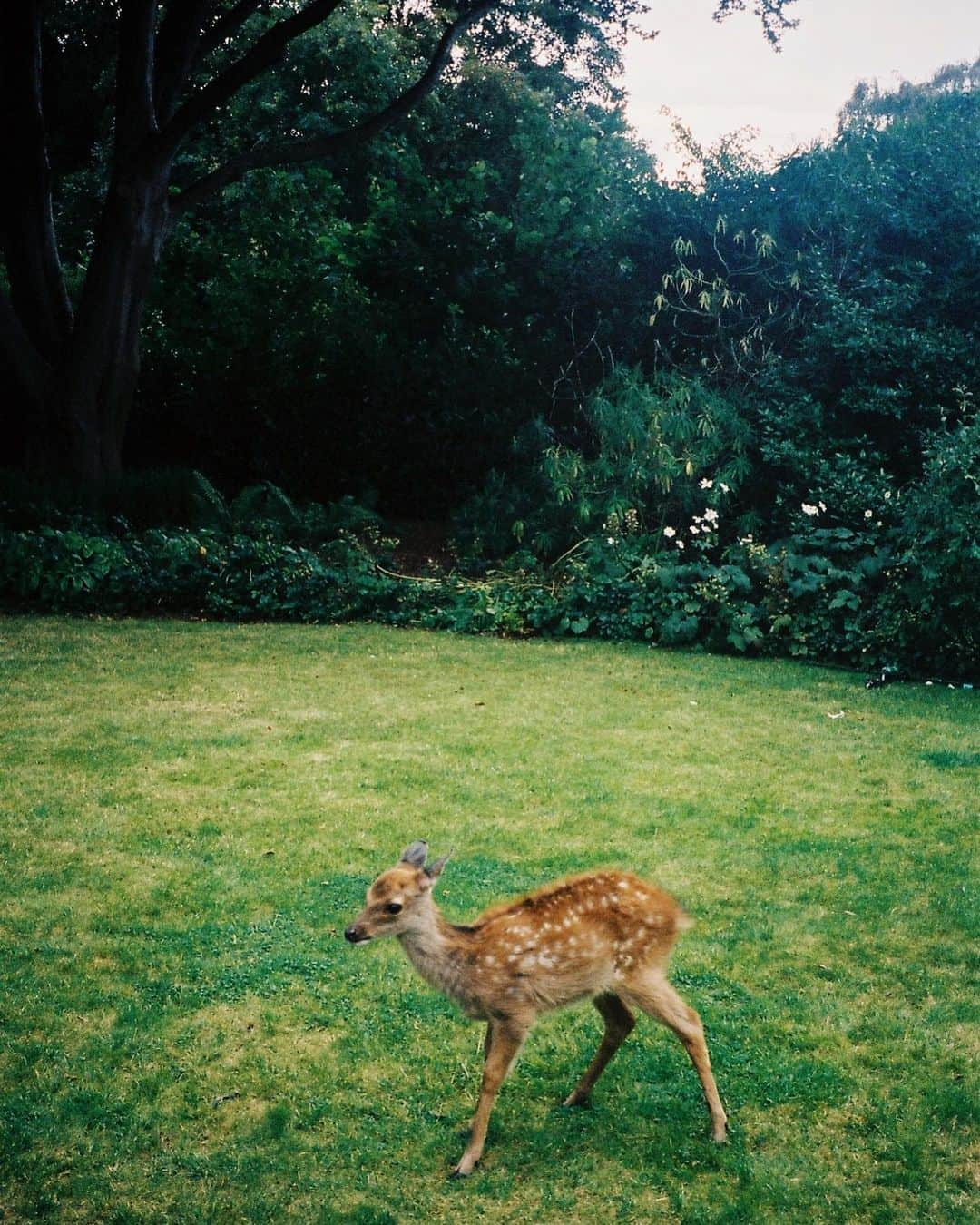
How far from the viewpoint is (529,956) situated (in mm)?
3643

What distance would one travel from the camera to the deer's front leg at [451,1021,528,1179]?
3.58 meters

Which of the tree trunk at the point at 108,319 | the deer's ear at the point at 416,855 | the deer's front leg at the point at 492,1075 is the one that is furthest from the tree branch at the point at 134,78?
the deer's front leg at the point at 492,1075

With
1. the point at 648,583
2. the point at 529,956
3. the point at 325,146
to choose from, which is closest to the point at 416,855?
the point at 529,956

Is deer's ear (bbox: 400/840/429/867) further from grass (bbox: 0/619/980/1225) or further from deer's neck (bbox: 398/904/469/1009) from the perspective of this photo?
grass (bbox: 0/619/980/1225)

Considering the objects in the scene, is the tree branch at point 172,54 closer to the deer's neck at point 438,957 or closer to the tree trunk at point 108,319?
the tree trunk at point 108,319

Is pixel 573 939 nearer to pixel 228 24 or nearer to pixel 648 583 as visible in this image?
pixel 648 583

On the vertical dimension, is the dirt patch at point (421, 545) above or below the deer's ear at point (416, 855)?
above

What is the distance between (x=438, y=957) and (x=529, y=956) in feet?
0.96

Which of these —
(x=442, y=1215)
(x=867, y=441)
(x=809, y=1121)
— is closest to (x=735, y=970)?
(x=809, y=1121)

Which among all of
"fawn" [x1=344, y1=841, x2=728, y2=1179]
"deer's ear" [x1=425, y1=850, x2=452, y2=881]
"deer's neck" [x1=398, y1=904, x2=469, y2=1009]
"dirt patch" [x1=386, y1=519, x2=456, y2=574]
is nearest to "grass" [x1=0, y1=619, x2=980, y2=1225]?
"fawn" [x1=344, y1=841, x2=728, y2=1179]

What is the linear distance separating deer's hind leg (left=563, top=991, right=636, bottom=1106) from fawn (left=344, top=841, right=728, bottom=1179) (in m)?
0.15

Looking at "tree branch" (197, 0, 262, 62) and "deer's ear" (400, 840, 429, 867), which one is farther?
"tree branch" (197, 0, 262, 62)

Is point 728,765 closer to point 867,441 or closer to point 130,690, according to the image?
point 130,690

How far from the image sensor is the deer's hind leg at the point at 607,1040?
3902mm
